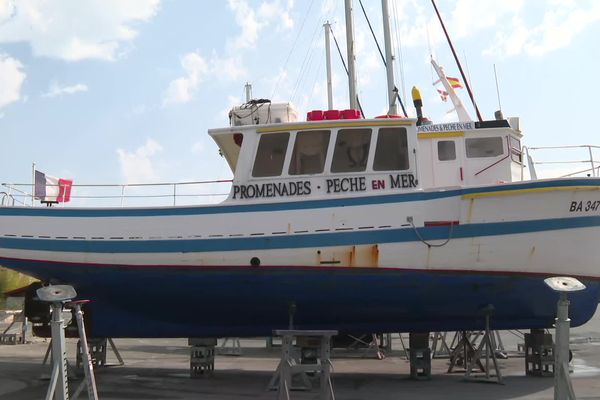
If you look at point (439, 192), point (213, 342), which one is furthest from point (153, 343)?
point (439, 192)

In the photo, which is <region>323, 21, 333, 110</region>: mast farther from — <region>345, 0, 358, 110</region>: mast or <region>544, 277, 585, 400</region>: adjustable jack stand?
<region>544, 277, 585, 400</region>: adjustable jack stand

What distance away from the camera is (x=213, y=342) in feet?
37.0

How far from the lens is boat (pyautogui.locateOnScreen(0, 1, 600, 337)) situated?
947 centimetres

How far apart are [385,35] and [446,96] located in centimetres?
304

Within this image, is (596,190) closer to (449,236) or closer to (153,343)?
(449,236)

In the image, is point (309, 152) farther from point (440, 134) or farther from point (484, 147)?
point (484, 147)

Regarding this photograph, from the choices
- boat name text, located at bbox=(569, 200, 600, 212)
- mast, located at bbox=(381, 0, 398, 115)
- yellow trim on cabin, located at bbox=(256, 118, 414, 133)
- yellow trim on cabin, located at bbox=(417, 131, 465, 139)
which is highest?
mast, located at bbox=(381, 0, 398, 115)

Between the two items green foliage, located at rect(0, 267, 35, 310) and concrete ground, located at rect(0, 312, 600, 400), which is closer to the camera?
concrete ground, located at rect(0, 312, 600, 400)

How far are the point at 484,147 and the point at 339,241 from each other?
342 cm

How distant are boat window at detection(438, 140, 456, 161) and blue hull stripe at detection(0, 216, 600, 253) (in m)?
1.69

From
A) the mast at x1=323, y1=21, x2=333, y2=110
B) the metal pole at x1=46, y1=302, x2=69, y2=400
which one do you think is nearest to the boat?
the metal pole at x1=46, y1=302, x2=69, y2=400

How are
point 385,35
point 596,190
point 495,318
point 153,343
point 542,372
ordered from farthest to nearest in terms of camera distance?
point 153,343 < point 385,35 < point 542,372 < point 495,318 < point 596,190

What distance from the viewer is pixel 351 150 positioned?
1011cm

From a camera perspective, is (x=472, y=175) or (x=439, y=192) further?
(x=472, y=175)
